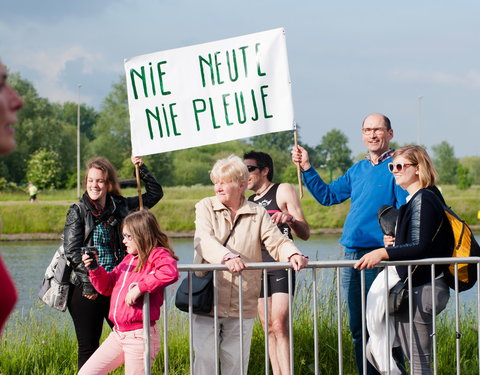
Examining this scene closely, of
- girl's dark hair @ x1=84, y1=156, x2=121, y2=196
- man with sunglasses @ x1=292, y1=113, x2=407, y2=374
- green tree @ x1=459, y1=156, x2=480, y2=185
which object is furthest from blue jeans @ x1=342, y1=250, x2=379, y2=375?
green tree @ x1=459, y1=156, x2=480, y2=185

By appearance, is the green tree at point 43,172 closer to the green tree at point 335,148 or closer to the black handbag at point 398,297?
the green tree at point 335,148

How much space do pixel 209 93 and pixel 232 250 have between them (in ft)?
5.64

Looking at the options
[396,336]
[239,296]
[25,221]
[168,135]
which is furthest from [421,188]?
[25,221]

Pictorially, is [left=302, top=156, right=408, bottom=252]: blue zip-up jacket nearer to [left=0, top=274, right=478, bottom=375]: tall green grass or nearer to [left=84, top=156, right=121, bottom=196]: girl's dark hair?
[left=0, top=274, right=478, bottom=375]: tall green grass

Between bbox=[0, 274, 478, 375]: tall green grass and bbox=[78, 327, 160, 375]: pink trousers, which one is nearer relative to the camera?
bbox=[78, 327, 160, 375]: pink trousers

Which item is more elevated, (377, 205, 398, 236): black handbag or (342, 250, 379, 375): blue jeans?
(377, 205, 398, 236): black handbag

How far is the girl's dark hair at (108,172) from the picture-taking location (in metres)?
5.86

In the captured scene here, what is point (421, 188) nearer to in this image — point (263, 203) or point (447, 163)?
point (263, 203)

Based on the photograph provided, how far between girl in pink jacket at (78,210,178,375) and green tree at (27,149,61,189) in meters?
61.7

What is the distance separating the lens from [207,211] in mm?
5305

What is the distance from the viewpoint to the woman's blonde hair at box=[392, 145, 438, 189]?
5.35 m

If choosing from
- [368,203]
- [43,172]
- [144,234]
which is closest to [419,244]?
[368,203]

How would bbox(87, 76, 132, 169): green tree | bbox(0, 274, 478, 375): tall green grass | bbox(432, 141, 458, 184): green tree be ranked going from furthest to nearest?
1. bbox(432, 141, 458, 184): green tree
2. bbox(87, 76, 132, 169): green tree
3. bbox(0, 274, 478, 375): tall green grass

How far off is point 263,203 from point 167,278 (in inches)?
52.6
